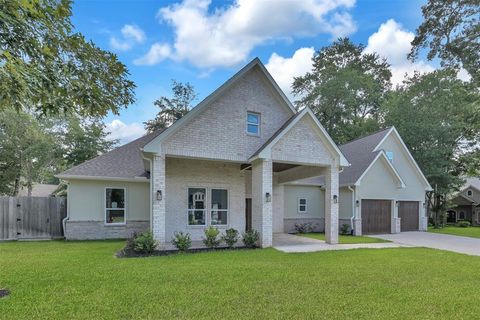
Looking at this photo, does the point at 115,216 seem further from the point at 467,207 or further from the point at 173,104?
the point at 467,207

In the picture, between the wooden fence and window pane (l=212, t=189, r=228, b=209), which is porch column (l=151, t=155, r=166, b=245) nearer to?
window pane (l=212, t=189, r=228, b=209)

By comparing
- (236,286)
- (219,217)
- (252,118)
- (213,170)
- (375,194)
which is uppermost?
(252,118)

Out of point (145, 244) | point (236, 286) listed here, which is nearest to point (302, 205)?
point (145, 244)

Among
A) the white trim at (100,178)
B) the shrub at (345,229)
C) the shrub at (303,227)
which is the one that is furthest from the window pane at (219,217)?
the shrub at (345,229)

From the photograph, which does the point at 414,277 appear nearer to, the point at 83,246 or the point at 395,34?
the point at 83,246

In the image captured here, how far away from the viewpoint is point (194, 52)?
15328mm

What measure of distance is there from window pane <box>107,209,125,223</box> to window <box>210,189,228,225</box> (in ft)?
14.0

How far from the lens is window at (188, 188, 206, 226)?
533 inches

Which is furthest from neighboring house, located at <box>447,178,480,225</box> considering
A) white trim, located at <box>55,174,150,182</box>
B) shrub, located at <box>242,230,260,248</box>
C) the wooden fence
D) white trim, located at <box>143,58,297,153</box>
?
the wooden fence

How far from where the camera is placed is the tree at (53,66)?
10.2 feet

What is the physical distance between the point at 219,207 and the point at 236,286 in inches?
311

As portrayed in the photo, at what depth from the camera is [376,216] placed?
18.8 m

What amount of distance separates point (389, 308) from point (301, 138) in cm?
814

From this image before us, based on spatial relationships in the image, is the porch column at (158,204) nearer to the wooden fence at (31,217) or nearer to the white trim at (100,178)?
the white trim at (100,178)
